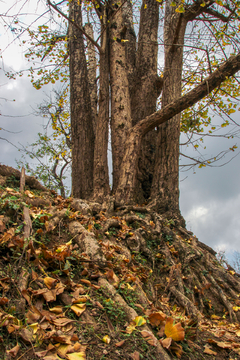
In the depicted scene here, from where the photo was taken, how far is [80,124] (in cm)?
659

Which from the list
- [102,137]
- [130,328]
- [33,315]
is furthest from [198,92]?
[33,315]

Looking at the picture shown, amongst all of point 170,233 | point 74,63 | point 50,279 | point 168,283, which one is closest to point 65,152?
point 74,63

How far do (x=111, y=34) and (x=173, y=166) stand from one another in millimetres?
3974

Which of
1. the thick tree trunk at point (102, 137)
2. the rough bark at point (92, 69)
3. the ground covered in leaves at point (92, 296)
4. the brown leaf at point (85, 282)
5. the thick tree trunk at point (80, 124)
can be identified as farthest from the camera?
the rough bark at point (92, 69)

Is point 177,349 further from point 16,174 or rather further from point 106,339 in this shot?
point 16,174

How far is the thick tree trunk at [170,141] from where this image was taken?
573 centimetres

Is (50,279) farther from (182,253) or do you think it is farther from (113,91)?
(113,91)

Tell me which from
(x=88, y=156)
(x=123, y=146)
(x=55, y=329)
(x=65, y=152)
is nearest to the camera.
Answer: (x=55, y=329)

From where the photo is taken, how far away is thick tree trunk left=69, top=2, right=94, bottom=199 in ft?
20.9

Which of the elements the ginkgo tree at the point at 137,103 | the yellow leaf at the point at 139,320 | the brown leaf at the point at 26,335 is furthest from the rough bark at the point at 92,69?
the brown leaf at the point at 26,335

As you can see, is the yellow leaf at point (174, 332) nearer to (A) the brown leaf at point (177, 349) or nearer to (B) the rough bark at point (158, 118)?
(A) the brown leaf at point (177, 349)

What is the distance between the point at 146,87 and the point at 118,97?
119 centimetres

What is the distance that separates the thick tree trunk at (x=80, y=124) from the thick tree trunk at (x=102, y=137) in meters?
0.60

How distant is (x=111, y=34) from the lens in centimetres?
664
